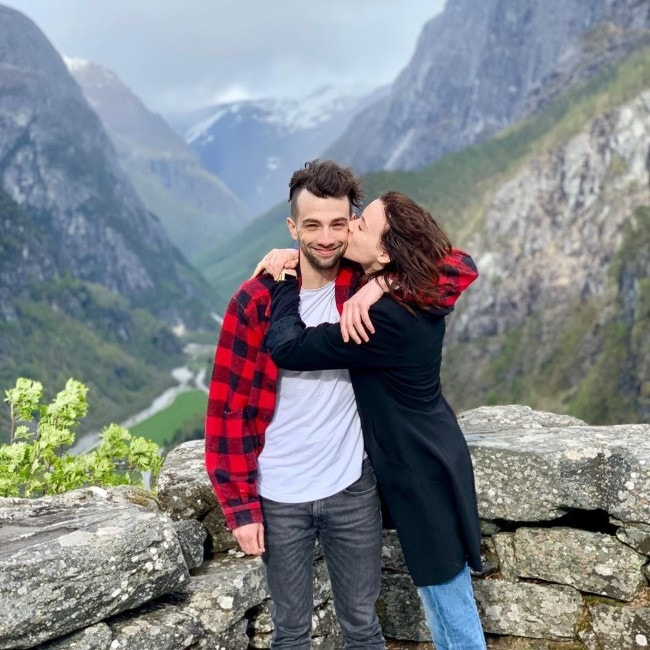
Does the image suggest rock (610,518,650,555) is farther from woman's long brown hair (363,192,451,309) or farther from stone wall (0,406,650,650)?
woman's long brown hair (363,192,451,309)

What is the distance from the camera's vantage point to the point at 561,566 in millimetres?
6418

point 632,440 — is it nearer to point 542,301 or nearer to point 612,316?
point 612,316

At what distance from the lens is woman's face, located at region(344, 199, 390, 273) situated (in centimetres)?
506

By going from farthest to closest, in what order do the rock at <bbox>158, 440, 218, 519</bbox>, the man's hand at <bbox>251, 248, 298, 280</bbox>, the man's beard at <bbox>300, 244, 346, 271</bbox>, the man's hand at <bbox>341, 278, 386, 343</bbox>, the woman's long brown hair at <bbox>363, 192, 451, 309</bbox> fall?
the rock at <bbox>158, 440, 218, 519</bbox>
the man's hand at <bbox>251, 248, 298, 280</bbox>
the man's beard at <bbox>300, 244, 346, 271</bbox>
the woman's long brown hair at <bbox>363, 192, 451, 309</bbox>
the man's hand at <bbox>341, 278, 386, 343</bbox>

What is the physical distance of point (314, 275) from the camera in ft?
17.5

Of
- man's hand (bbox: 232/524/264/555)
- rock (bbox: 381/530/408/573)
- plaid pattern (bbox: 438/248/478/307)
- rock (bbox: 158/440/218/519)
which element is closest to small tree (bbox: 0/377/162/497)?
rock (bbox: 158/440/218/519)

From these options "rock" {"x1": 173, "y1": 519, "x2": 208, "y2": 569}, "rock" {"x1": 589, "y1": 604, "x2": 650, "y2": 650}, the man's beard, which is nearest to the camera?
the man's beard

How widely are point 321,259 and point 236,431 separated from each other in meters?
1.38

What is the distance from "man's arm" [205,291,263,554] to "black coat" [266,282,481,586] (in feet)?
0.94

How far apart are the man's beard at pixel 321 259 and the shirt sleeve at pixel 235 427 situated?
1.93 ft

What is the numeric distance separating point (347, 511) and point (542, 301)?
170100mm

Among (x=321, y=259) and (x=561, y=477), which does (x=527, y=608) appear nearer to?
(x=561, y=477)

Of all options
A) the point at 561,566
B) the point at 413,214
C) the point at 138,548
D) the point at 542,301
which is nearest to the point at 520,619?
the point at 561,566

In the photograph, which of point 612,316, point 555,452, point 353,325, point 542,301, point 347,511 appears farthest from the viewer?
point 542,301
